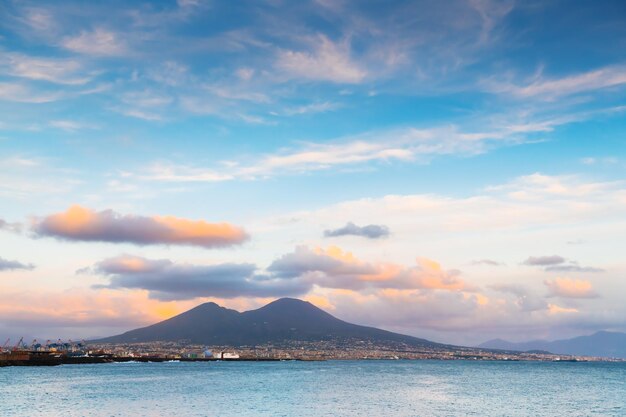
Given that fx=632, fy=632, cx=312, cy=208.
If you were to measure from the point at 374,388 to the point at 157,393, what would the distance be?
4121 cm

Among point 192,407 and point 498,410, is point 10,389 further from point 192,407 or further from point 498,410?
point 498,410

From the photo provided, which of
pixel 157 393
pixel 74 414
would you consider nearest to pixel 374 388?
pixel 157 393

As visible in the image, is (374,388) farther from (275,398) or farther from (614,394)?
(614,394)

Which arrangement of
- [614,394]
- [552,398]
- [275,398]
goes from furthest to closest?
[614,394] → [552,398] → [275,398]

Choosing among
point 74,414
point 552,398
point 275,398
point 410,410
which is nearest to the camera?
point 74,414

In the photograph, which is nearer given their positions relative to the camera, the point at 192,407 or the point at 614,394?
the point at 192,407

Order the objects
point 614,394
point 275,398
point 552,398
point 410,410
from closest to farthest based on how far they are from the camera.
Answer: point 410,410 < point 275,398 < point 552,398 < point 614,394

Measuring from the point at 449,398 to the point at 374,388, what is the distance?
2417 centimetres

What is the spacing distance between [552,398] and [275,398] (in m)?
46.6

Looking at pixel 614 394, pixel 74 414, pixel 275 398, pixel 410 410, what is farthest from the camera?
pixel 614 394

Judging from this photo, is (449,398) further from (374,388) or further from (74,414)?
(74,414)

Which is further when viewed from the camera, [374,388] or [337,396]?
[374,388]

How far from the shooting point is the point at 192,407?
279 feet

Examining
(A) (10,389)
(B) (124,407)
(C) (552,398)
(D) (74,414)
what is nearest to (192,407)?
(B) (124,407)
